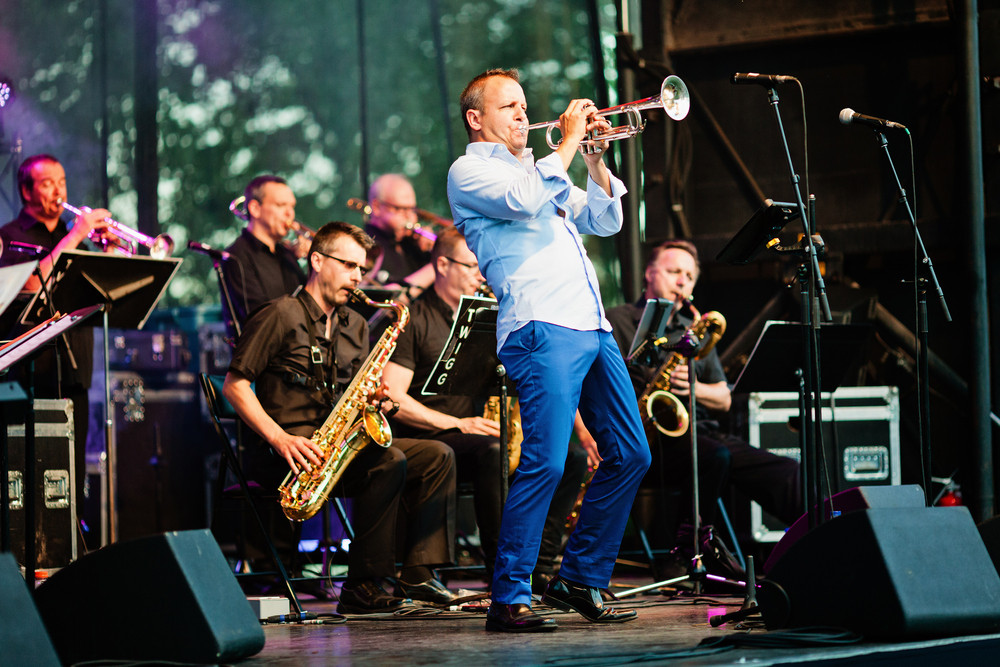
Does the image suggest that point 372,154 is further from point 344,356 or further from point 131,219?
point 344,356

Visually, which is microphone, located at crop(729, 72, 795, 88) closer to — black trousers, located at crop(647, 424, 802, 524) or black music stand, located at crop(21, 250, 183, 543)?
black trousers, located at crop(647, 424, 802, 524)

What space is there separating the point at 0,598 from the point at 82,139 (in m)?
6.06

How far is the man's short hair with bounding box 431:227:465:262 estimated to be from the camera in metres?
5.05

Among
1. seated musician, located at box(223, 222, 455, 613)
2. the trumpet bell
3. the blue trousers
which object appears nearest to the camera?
the blue trousers

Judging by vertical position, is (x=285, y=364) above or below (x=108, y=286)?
below

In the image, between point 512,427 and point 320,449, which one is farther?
point 512,427

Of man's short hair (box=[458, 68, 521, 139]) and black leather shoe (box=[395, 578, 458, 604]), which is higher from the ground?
man's short hair (box=[458, 68, 521, 139])

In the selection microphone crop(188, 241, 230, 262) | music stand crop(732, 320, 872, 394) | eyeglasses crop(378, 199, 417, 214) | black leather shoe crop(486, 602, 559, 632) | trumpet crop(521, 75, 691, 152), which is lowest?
black leather shoe crop(486, 602, 559, 632)

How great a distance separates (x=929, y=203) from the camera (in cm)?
698

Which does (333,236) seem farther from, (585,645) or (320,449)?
(585,645)

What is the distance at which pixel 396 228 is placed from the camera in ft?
22.3

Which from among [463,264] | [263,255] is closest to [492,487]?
[463,264]

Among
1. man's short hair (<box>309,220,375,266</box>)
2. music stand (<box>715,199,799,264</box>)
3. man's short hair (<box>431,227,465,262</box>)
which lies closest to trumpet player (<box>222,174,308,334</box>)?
man's short hair (<box>431,227,465,262</box>)

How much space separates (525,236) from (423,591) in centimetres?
162
